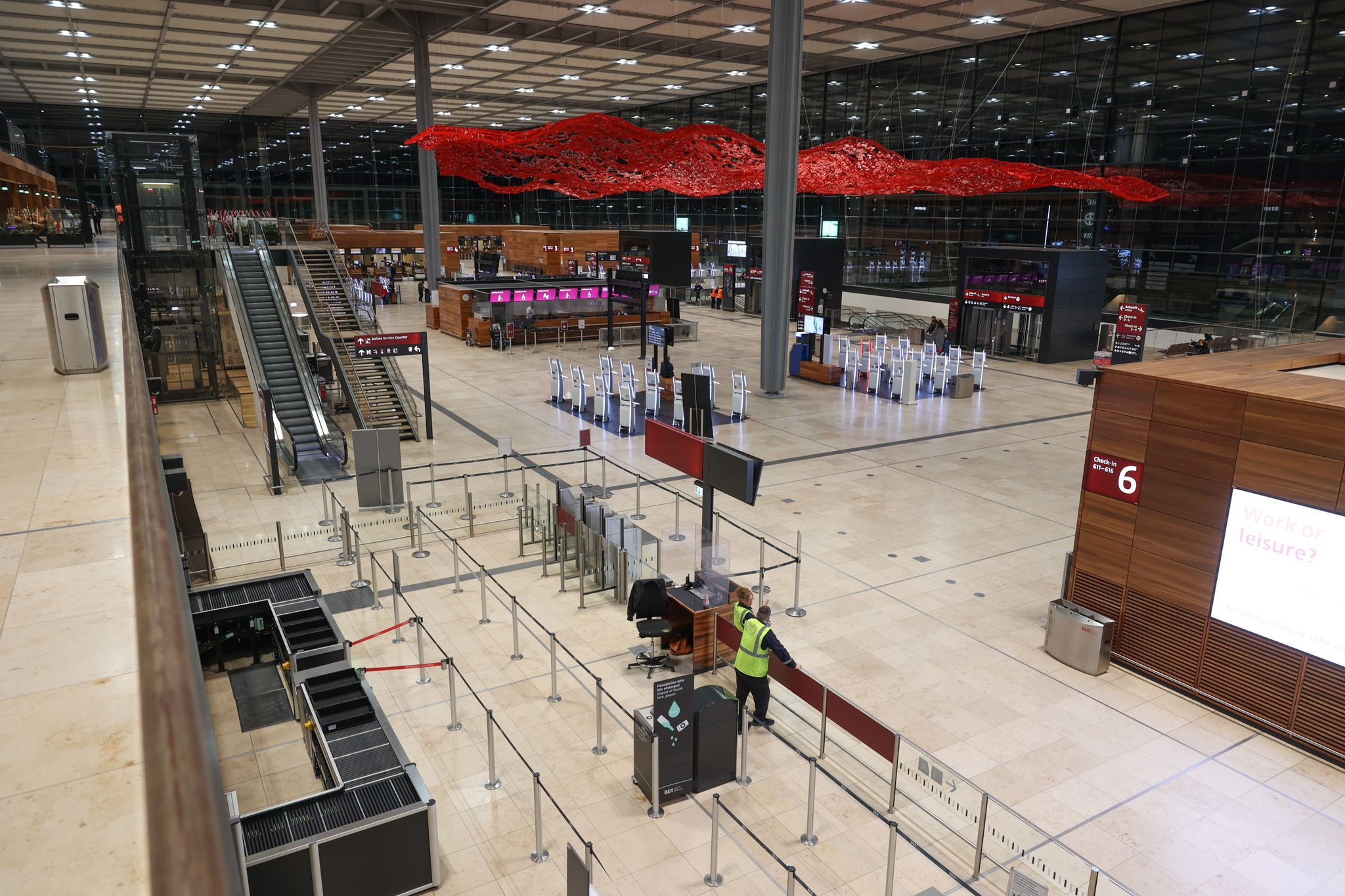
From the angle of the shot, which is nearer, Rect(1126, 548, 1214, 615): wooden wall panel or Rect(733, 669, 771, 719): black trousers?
Rect(733, 669, 771, 719): black trousers

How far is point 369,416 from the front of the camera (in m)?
17.8

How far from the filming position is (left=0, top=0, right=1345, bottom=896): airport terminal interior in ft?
18.7

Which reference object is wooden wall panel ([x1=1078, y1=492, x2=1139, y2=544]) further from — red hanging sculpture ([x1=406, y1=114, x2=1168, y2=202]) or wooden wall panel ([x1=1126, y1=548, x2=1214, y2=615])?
red hanging sculpture ([x1=406, y1=114, x2=1168, y2=202])

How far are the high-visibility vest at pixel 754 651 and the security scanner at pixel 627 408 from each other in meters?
10.9

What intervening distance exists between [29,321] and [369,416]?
6.19m

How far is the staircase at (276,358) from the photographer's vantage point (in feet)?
54.9

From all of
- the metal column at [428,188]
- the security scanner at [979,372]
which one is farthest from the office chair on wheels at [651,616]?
the metal column at [428,188]

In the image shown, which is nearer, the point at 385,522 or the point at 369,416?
the point at 385,522

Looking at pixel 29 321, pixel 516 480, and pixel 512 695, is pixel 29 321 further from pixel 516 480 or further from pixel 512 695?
pixel 512 695

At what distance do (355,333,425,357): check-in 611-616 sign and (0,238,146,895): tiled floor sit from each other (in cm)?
905

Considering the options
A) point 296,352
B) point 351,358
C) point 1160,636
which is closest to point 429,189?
point 351,358

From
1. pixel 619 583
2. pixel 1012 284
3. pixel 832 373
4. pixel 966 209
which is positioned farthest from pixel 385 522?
pixel 966 209

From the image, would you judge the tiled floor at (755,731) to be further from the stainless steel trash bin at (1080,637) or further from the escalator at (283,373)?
the escalator at (283,373)

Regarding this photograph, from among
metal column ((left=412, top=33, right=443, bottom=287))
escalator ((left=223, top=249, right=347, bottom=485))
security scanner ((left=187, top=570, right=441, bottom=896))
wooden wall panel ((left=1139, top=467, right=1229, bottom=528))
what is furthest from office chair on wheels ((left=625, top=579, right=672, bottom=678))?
metal column ((left=412, top=33, right=443, bottom=287))
